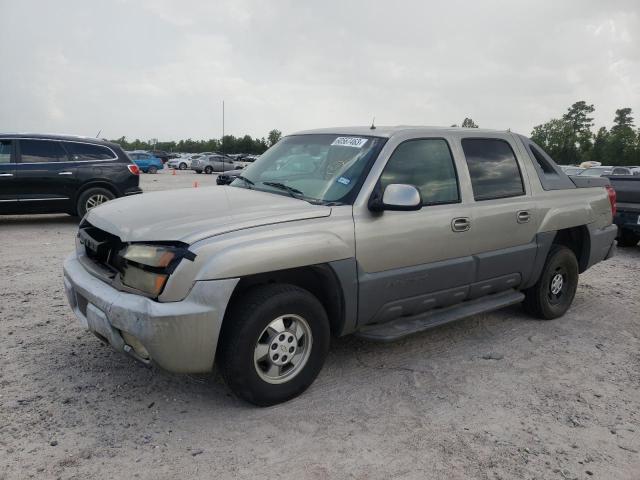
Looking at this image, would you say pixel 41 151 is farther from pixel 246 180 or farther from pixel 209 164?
pixel 209 164

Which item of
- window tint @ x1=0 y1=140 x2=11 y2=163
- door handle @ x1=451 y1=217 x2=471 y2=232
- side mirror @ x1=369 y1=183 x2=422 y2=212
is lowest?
door handle @ x1=451 y1=217 x2=471 y2=232

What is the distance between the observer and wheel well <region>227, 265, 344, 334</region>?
3.31 meters

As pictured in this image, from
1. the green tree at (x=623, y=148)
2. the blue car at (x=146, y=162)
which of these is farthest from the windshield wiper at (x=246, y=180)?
the green tree at (x=623, y=148)

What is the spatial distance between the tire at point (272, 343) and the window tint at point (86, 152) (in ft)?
27.0

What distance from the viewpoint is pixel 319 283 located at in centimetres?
356

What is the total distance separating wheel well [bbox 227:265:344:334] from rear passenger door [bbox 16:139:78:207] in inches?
310

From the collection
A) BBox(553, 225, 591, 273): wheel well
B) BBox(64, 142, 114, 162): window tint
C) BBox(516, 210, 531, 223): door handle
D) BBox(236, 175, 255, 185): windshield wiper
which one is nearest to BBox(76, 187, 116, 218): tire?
BBox(64, 142, 114, 162): window tint

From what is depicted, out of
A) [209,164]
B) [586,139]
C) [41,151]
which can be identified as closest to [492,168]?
[41,151]

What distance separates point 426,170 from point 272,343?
1812mm

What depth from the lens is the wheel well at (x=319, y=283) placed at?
10.8 feet

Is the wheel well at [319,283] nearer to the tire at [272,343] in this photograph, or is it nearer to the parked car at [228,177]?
the tire at [272,343]

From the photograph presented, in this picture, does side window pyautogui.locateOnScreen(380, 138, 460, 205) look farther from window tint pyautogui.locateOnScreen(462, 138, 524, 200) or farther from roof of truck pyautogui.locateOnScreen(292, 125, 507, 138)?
window tint pyautogui.locateOnScreen(462, 138, 524, 200)

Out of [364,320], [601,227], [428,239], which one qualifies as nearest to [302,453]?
[364,320]

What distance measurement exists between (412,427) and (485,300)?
1.70 m
